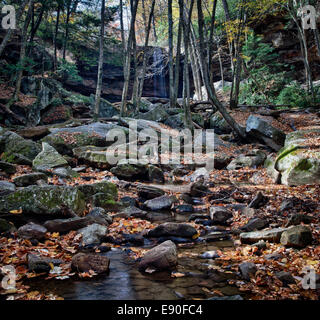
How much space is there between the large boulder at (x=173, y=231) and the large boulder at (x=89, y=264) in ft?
5.33

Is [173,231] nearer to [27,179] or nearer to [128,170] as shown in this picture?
[27,179]

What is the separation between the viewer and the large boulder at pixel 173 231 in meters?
5.19

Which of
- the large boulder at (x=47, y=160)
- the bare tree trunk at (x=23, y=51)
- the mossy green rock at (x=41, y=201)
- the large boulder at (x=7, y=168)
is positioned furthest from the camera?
the bare tree trunk at (x=23, y=51)

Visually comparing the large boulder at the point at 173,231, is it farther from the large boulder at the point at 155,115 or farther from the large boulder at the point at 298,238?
the large boulder at the point at 155,115

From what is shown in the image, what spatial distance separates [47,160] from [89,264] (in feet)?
21.9

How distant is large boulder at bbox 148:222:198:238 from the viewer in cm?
519

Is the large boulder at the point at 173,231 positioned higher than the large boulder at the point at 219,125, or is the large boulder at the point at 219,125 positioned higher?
the large boulder at the point at 219,125

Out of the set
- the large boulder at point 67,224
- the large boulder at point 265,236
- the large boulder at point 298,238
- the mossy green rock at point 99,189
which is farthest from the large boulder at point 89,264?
the mossy green rock at point 99,189

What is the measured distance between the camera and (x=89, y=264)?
3646mm

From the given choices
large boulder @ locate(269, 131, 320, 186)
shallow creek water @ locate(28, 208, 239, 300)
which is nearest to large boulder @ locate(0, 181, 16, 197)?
shallow creek water @ locate(28, 208, 239, 300)

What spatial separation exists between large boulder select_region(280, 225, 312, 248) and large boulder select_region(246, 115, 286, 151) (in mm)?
9180

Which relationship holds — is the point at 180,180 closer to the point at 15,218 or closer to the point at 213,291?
the point at 15,218

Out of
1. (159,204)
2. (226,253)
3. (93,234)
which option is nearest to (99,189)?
(159,204)

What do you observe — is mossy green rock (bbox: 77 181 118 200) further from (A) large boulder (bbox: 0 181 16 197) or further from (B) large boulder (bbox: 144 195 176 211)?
(A) large boulder (bbox: 0 181 16 197)
